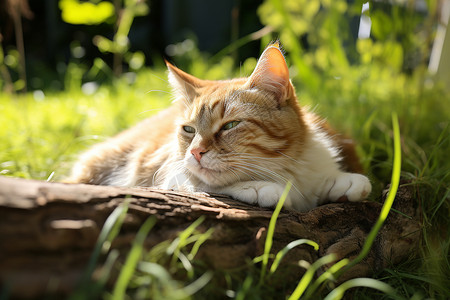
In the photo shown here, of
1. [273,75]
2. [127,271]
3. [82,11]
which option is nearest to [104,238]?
[127,271]

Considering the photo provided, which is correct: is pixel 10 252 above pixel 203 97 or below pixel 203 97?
below

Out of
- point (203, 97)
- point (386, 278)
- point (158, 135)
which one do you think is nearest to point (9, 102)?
point (158, 135)

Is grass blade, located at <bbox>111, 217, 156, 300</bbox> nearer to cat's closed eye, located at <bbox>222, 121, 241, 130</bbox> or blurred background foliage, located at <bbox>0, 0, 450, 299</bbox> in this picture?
blurred background foliage, located at <bbox>0, 0, 450, 299</bbox>

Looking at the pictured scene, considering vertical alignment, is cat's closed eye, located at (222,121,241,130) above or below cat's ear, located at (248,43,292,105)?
below

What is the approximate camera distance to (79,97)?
3.38 meters

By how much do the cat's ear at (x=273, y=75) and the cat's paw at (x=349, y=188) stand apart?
38 cm

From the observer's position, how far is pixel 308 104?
2.28m

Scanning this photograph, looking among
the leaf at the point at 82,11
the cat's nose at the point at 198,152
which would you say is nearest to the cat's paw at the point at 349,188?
the cat's nose at the point at 198,152

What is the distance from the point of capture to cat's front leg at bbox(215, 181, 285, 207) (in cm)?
123

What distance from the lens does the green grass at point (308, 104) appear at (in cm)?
88

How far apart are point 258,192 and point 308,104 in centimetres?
117

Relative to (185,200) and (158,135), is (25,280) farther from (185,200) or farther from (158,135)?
(158,135)

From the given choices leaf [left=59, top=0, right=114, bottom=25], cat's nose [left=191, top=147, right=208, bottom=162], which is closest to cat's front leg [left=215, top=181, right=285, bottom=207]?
cat's nose [left=191, top=147, right=208, bottom=162]

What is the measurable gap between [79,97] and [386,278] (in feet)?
9.80
